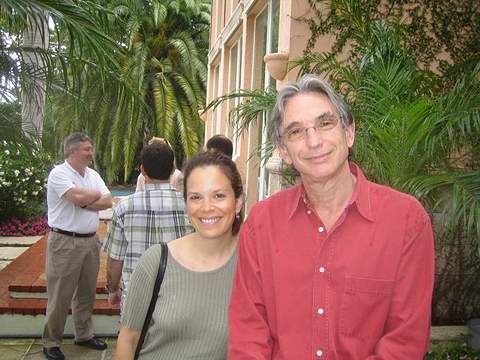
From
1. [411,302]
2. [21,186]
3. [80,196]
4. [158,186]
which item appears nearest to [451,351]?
[158,186]

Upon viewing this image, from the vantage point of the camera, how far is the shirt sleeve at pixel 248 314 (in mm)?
1815

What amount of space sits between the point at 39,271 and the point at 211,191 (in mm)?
5336

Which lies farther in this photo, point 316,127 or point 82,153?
point 82,153

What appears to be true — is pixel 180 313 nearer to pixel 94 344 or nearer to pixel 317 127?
pixel 317 127

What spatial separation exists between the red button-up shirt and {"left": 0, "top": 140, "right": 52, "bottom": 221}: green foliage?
34.2 feet

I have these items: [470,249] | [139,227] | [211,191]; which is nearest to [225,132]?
[470,249]

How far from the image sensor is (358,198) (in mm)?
1817

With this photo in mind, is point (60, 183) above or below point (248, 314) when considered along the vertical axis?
above

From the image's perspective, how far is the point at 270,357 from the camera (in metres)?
1.85

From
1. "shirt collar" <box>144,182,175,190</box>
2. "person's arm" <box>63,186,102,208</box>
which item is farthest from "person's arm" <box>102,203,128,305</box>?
"person's arm" <box>63,186,102,208</box>

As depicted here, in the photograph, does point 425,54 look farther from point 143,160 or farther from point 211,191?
point 211,191

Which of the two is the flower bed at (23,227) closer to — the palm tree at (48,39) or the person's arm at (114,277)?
the palm tree at (48,39)

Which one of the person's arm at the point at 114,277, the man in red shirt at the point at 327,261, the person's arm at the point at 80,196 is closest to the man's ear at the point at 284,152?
the man in red shirt at the point at 327,261

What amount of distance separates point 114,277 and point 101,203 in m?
1.42
